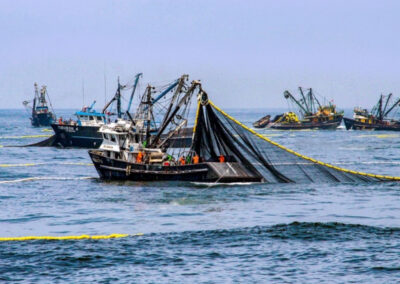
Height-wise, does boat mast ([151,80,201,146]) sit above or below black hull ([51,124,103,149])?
above

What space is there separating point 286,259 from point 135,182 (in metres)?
27.7

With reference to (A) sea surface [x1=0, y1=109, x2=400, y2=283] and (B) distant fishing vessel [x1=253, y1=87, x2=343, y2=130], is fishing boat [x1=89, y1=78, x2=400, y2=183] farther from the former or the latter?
(B) distant fishing vessel [x1=253, y1=87, x2=343, y2=130]

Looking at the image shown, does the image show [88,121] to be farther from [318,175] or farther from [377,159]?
[318,175]

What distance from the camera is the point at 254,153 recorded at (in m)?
53.1

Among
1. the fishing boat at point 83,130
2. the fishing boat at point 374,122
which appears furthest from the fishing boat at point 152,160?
the fishing boat at point 374,122

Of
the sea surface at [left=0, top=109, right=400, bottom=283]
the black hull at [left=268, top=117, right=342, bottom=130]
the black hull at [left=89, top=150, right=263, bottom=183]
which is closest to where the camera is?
the sea surface at [left=0, top=109, right=400, bottom=283]

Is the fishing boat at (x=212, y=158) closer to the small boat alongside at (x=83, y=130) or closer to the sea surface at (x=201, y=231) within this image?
the sea surface at (x=201, y=231)

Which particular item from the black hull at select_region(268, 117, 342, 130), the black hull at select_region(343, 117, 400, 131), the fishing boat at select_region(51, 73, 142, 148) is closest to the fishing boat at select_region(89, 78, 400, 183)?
the fishing boat at select_region(51, 73, 142, 148)

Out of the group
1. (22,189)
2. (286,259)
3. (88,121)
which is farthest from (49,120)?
(286,259)

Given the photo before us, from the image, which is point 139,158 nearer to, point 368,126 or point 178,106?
point 178,106

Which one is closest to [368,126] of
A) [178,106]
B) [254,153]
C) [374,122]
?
[374,122]

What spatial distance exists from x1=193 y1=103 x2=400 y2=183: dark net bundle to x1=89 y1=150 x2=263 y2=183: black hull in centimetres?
85

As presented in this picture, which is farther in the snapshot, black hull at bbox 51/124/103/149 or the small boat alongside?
black hull at bbox 51/124/103/149

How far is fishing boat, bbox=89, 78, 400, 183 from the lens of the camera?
53.1 metres
